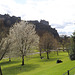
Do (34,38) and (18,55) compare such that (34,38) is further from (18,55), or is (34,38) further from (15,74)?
(15,74)

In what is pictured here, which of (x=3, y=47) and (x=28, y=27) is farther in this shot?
(x=28, y=27)

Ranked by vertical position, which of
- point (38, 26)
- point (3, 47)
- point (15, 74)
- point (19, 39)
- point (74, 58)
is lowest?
point (15, 74)

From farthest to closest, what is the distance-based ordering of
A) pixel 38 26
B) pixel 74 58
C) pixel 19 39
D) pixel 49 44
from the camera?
pixel 38 26 < pixel 49 44 < pixel 19 39 < pixel 74 58

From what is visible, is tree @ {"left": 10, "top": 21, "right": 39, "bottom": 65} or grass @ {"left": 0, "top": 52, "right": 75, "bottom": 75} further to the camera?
tree @ {"left": 10, "top": 21, "right": 39, "bottom": 65}

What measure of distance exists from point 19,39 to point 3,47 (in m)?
9.33

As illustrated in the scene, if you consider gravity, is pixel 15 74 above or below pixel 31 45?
below

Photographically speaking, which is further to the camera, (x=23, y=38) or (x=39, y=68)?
(x=23, y=38)

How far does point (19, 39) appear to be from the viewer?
1384 inches

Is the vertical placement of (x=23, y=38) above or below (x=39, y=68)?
above

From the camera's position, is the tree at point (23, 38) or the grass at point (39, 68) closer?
the grass at point (39, 68)

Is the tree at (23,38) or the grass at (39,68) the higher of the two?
the tree at (23,38)

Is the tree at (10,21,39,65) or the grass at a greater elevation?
the tree at (10,21,39,65)

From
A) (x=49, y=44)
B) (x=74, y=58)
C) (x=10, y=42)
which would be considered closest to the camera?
(x=10, y=42)

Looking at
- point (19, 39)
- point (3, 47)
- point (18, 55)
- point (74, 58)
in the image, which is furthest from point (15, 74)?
point (74, 58)
